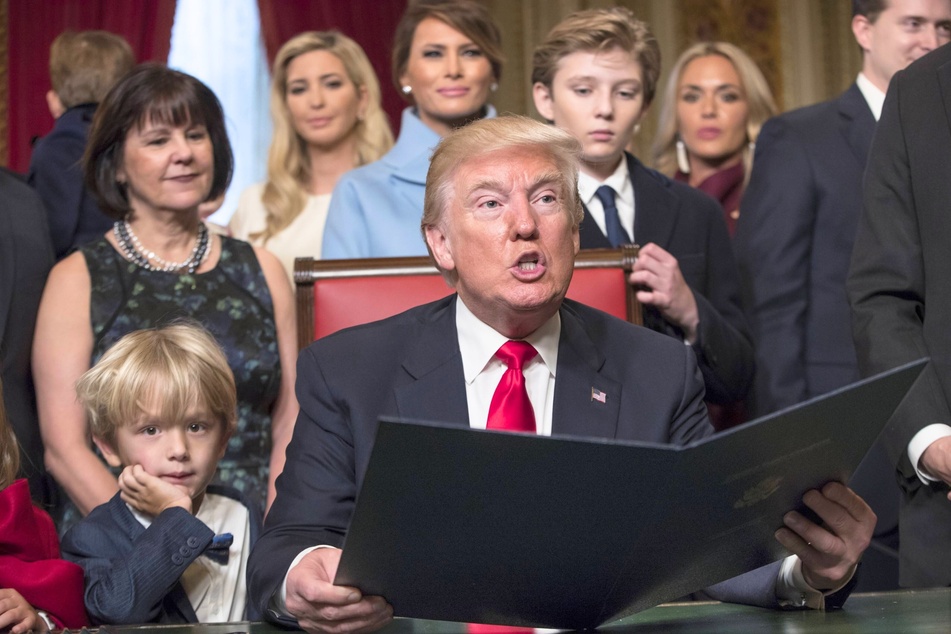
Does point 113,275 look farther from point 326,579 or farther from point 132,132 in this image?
point 326,579

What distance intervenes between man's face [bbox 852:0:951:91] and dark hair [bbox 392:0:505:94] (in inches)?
37.8

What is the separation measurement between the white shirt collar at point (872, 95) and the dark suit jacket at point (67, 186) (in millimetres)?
2029

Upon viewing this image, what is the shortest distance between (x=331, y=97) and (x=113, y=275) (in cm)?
142

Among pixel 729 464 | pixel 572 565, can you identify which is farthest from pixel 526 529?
pixel 729 464

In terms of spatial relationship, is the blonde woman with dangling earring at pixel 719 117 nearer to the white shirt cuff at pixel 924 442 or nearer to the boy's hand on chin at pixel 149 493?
the white shirt cuff at pixel 924 442

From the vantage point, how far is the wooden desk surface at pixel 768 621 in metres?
1.56

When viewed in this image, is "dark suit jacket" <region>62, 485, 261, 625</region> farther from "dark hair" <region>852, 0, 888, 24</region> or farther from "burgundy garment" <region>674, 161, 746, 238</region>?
"burgundy garment" <region>674, 161, 746, 238</region>

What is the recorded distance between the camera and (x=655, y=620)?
1.73 meters

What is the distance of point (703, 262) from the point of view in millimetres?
3082

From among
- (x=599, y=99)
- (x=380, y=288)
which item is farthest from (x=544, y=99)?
(x=380, y=288)

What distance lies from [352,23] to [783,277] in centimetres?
389

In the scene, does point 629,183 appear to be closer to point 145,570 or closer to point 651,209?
point 651,209

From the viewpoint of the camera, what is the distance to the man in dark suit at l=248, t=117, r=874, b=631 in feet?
6.43

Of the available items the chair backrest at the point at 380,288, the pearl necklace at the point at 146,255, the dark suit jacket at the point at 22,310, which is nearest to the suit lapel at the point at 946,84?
the chair backrest at the point at 380,288
